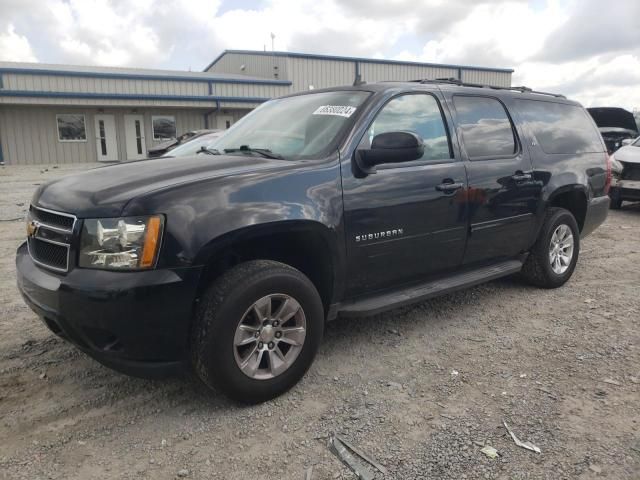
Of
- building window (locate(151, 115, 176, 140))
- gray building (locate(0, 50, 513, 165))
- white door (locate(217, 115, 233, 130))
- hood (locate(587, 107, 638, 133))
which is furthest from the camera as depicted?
white door (locate(217, 115, 233, 130))

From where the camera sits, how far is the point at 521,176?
14.2ft

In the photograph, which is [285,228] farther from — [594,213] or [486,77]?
[486,77]

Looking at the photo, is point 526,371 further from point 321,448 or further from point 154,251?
point 154,251

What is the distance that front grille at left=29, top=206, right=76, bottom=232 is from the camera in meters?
2.66

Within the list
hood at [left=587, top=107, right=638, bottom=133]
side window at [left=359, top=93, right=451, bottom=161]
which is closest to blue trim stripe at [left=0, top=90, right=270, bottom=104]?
hood at [left=587, top=107, right=638, bottom=133]

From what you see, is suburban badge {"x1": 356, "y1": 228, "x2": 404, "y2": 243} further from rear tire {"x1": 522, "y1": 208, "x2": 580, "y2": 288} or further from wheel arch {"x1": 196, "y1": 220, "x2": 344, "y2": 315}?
rear tire {"x1": 522, "y1": 208, "x2": 580, "y2": 288}

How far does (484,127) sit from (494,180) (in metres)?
0.47

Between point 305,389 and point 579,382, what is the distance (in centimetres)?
169

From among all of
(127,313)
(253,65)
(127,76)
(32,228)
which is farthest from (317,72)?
(127,313)

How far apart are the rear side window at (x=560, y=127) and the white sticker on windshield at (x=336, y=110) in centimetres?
197

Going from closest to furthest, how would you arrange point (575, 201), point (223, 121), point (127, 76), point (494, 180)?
point (494, 180), point (575, 201), point (127, 76), point (223, 121)

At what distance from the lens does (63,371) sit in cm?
326

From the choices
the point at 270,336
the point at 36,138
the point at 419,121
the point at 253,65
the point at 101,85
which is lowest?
the point at 270,336

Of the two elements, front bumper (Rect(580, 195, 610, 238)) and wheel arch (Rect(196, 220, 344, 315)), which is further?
front bumper (Rect(580, 195, 610, 238))
